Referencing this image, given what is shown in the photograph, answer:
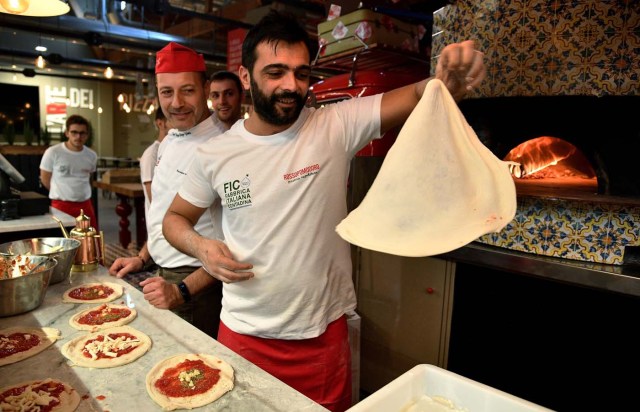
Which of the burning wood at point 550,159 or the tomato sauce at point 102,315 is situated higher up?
the burning wood at point 550,159

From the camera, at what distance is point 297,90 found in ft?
4.74

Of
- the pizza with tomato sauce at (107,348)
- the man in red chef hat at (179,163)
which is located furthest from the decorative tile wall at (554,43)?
the pizza with tomato sauce at (107,348)

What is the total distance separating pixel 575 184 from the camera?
7.73 feet

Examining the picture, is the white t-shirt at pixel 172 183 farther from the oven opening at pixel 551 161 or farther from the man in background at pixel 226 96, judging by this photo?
the oven opening at pixel 551 161

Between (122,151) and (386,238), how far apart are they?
16044 millimetres

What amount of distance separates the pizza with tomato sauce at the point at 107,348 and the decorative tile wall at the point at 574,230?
65.7 inches

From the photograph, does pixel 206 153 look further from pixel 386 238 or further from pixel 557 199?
pixel 557 199

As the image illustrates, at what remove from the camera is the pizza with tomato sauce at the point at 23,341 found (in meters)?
1.31

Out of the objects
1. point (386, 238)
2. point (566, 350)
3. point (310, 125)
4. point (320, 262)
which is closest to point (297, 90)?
point (310, 125)

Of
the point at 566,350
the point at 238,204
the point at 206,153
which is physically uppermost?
Answer: the point at 206,153

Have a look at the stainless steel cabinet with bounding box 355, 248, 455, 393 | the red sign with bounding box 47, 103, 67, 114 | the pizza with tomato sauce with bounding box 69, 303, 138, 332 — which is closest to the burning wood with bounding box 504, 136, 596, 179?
the stainless steel cabinet with bounding box 355, 248, 455, 393

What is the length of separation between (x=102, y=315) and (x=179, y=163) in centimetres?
79

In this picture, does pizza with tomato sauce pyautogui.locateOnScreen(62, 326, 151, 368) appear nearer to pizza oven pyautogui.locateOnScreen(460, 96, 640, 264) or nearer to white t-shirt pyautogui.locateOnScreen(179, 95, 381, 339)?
white t-shirt pyautogui.locateOnScreen(179, 95, 381, 339)

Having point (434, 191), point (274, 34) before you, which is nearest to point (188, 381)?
point (434, 191)
